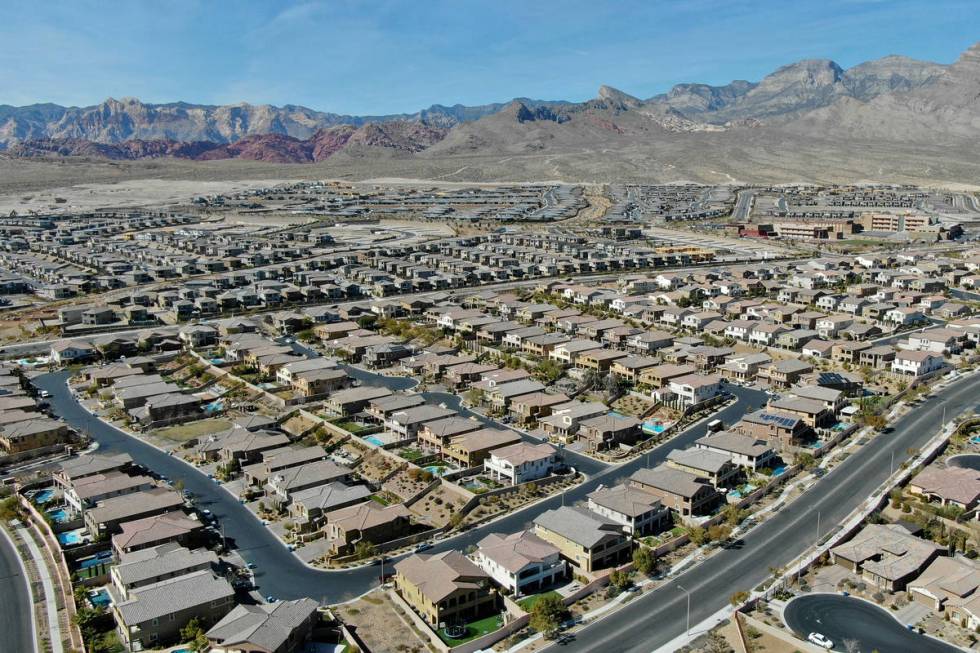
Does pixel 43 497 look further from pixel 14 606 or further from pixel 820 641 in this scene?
pixel 820 641

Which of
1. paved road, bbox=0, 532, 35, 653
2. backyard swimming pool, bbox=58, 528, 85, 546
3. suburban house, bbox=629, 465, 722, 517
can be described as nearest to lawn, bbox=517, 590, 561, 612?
suburban house, bbox=629, 465, 722, 517

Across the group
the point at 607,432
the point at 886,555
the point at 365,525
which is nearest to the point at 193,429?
the point at 365,525

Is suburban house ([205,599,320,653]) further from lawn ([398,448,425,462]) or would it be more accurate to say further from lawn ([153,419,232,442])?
lawn ([153,419,232,442])

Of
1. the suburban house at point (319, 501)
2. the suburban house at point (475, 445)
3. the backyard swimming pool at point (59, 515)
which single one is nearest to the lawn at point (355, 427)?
the suburban house at point (475, 445)

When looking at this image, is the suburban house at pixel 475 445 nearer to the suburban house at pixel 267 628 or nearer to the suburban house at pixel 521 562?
the suburban house at pixel 521 562

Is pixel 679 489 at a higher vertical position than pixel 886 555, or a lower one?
higher

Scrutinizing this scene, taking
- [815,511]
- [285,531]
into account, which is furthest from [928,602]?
[285,531]

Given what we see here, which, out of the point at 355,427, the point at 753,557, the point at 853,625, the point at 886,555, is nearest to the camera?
the point at 853,625
